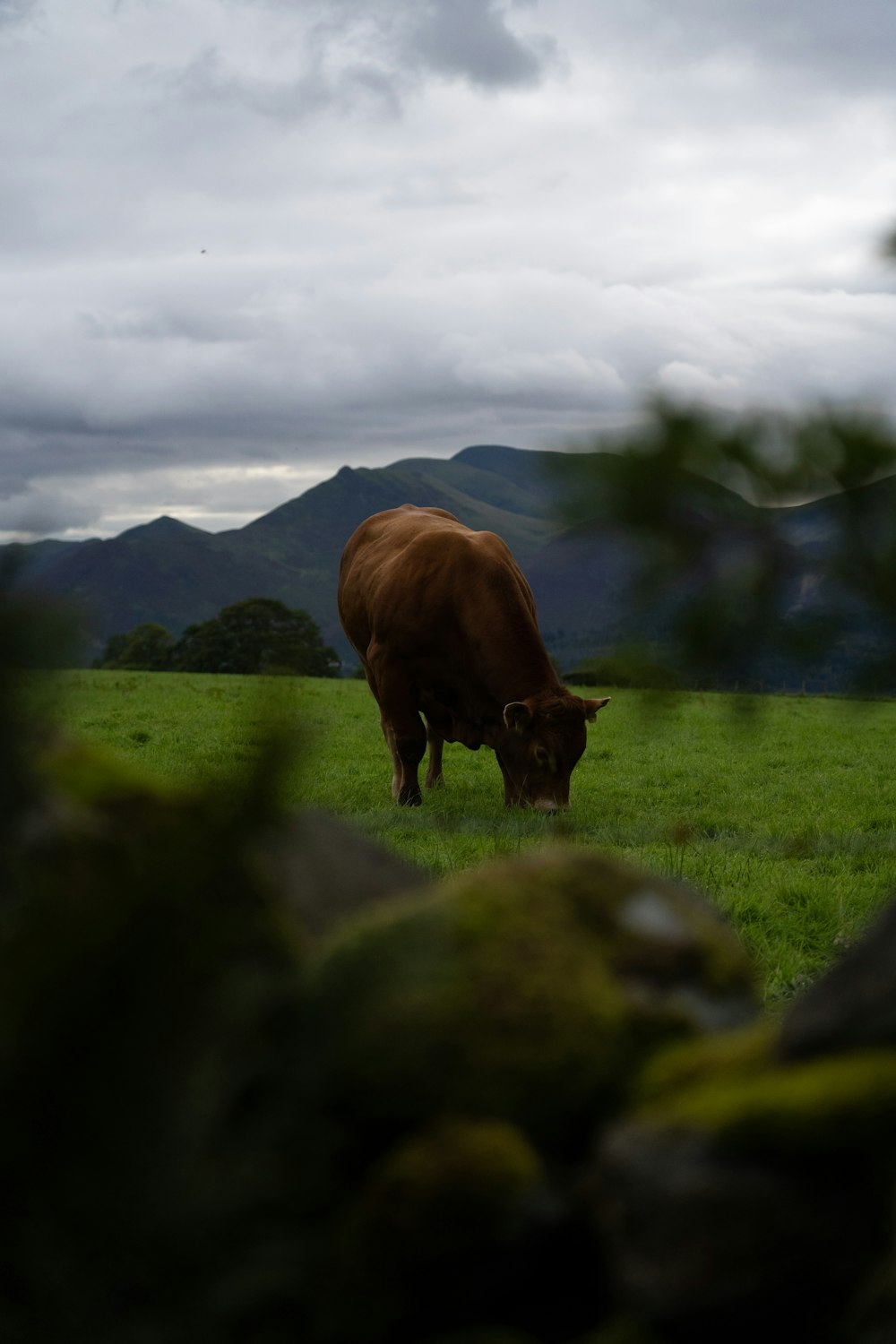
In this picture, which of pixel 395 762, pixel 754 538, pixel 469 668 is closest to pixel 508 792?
pixel 469 668

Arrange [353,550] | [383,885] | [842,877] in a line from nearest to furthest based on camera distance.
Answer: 1. [383,885]
2. [842,877]
3. [353,550]

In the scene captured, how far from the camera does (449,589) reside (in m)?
12.4

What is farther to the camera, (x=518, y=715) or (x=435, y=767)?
(x=435, y=767)

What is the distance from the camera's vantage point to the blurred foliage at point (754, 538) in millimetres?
3379

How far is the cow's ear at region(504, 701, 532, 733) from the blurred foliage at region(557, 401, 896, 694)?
24.8 ft

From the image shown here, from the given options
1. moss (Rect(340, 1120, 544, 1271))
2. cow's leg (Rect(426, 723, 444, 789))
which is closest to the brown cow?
cow's leg (Rect(426, 723, 444, 789))

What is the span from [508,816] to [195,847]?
355 inches

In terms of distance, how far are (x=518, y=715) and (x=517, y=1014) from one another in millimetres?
8163

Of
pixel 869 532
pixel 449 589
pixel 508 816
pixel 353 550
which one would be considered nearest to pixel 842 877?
pixel 508 816

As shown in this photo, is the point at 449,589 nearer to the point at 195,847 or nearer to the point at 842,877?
the point at 842,877

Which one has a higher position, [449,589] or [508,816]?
[449,589]

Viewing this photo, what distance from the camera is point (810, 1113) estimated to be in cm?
278

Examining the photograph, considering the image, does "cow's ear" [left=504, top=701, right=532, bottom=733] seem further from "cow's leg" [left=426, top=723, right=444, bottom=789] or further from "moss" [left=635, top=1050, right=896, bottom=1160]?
"moss" [left=635, top=1050, right=896, bottom=1160]

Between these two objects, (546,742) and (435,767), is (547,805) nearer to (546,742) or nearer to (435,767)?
(546,742)
